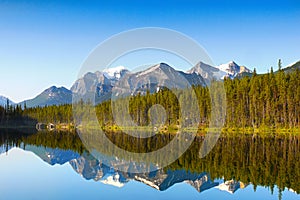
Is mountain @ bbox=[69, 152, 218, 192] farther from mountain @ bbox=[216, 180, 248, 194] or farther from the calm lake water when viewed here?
mountain @ bbox=[216, 180, 248, 194]

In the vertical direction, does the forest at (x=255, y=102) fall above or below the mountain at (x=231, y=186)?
above

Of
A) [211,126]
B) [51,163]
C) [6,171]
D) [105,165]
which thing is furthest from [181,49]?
[211,126]

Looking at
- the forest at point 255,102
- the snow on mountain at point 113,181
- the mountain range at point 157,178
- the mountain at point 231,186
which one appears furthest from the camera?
the forest at point 255,102

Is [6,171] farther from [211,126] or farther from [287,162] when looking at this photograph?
[211,126]

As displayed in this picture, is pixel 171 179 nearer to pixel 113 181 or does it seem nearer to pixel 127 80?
pixel 113 181

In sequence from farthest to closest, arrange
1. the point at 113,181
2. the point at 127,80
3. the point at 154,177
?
1. the point at 127,80
2. the point at 154,177
3. the point at 113,181

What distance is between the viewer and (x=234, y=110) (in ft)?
265

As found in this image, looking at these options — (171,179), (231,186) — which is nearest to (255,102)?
(171,179)

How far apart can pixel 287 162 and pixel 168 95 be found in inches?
2727

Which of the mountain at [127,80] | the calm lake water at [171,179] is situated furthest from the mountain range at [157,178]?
the mountain at [127,80]

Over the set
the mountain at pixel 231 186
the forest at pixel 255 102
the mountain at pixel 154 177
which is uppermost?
the forest at pixel 255 102

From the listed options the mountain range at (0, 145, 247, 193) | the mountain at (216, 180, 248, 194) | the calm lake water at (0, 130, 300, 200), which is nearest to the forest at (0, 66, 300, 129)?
the calm lake water at (0, 130, 300, 200)

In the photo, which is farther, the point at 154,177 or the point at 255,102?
the point at 255,102

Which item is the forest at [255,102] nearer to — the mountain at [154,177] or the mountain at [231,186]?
the mountain at [154,177]
